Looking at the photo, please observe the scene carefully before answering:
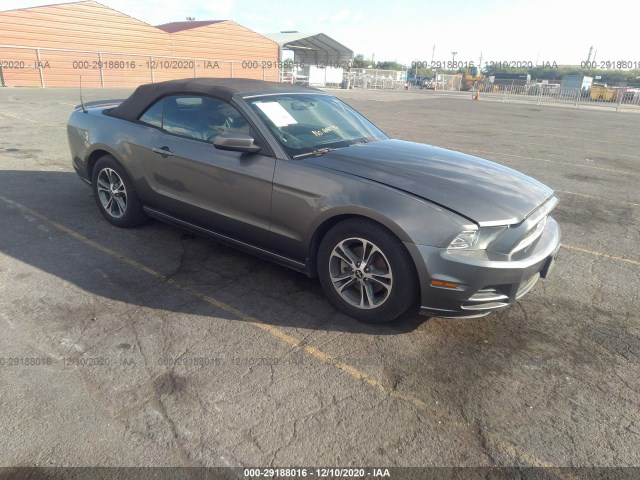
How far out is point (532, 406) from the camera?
254 centimetres

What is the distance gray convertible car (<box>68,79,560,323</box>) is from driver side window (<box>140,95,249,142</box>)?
0.5 inches

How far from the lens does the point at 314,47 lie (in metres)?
50.7

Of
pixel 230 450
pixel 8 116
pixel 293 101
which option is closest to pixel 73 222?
pixel 293 101

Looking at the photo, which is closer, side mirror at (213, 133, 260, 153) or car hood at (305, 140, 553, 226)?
car hood at (305, 140, 553, 226)

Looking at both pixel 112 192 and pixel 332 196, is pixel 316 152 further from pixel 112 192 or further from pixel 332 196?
pixel 112 192

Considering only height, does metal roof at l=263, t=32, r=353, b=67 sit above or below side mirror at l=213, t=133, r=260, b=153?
above

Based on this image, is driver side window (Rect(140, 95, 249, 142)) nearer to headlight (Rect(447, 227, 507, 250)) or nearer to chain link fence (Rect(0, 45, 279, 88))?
headlight (Rect(447, 227, 507, 250))

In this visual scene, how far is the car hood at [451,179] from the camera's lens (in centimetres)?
297

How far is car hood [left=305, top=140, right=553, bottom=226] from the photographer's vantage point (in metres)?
2.97

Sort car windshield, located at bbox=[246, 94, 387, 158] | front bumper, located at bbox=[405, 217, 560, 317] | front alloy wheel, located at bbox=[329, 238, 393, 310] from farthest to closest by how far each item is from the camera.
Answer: car windshield, located at bbox=[246, 94, 387, 158] < front alloy wheel, located at bbox=[329, 238, 393, 310] < front bumper, located at bbox=[405, 217, 560, 317]

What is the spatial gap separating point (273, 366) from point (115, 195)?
2.94 m

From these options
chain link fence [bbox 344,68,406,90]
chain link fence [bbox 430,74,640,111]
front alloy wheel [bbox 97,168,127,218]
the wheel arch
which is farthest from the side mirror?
chain link fence [bbox 344,68,406,90]

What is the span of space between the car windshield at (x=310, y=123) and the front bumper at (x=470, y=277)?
128 centimetres

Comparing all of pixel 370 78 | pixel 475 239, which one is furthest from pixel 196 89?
pixel 370 78
